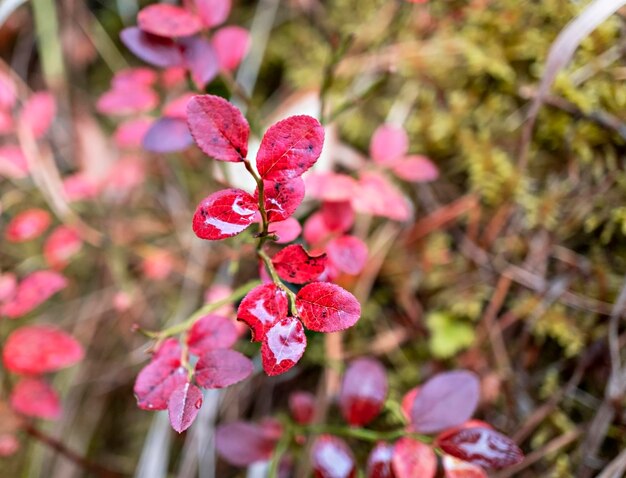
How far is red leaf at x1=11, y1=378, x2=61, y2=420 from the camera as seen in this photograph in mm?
1174

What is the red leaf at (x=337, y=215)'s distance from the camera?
0.98 meters

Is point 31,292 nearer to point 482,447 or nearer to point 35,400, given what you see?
point 35,400

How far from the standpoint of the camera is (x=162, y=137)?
96cm

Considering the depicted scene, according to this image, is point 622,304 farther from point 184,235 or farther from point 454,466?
point 184,235

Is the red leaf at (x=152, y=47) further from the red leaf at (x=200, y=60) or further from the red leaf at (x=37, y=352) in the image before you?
the red leaf at (x=37, y=352)

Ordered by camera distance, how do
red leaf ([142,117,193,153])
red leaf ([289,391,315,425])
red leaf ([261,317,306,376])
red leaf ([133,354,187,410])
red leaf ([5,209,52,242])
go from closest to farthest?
1. red leaf ([261,317,306,376])
2. red leaf ([133,354,187,410])
3. red leaf ([142,117,193,153])
4. red leaf ([289,391,315,425])
5. red leaf ([5,209,52,242])

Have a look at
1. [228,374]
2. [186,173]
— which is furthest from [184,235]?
[228,374]

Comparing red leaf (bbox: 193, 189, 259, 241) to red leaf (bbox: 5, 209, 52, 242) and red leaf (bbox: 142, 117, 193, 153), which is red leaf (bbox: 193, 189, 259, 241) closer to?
red leaf (bbox: 142, 117, 193, 153)

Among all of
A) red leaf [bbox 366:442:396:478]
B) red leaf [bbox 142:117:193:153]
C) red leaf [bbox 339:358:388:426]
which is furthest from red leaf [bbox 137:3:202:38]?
red leaf [bbox 366:442:396:478]

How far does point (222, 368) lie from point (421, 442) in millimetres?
366

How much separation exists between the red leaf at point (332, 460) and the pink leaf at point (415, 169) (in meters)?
0.53

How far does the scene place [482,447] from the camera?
819 mm

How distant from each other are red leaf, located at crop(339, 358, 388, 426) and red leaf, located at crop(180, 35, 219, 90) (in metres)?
0.57

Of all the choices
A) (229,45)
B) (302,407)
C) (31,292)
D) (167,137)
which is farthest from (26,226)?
(302,407)
